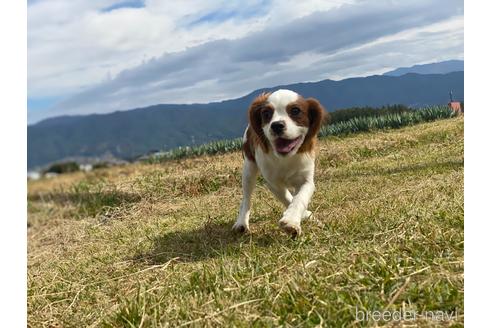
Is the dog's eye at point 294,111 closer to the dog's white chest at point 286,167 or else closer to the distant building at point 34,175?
the dog's white chest at point 286,167

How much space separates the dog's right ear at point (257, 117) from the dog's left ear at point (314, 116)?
0.80 ft

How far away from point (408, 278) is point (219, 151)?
293cm

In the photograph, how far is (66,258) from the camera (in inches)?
137

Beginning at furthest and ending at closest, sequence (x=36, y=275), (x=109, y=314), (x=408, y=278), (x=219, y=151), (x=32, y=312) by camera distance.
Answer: (x=219, y=151) < (x=36, y=275) < (x=32, y=312) < (x=109, y=314) < (x=408, y=278)

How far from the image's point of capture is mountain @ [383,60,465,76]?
2.76m

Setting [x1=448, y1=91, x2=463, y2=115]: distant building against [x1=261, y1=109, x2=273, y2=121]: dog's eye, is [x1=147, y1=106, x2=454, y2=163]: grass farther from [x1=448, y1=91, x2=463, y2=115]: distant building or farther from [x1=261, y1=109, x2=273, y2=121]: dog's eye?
[x1=261, y1=109, x2=273, y2=121]: dog's eye

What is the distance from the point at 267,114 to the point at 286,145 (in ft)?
0.64

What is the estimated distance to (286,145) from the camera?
123 inches

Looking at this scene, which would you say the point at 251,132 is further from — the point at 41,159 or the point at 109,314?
Answer: the point at 109,314

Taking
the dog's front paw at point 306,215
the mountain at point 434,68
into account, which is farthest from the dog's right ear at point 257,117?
the mountain at point 434,68

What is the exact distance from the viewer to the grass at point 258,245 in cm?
196

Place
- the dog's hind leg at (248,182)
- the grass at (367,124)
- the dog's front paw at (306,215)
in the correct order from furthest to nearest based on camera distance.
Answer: the grass at (367,124) → the dog's hind leg at (248,182) → the dog's front paw at (306,215)

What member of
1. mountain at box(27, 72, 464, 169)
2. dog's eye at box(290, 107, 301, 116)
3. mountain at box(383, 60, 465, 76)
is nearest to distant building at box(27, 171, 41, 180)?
mountain at box(27, 72, 464, 169)
